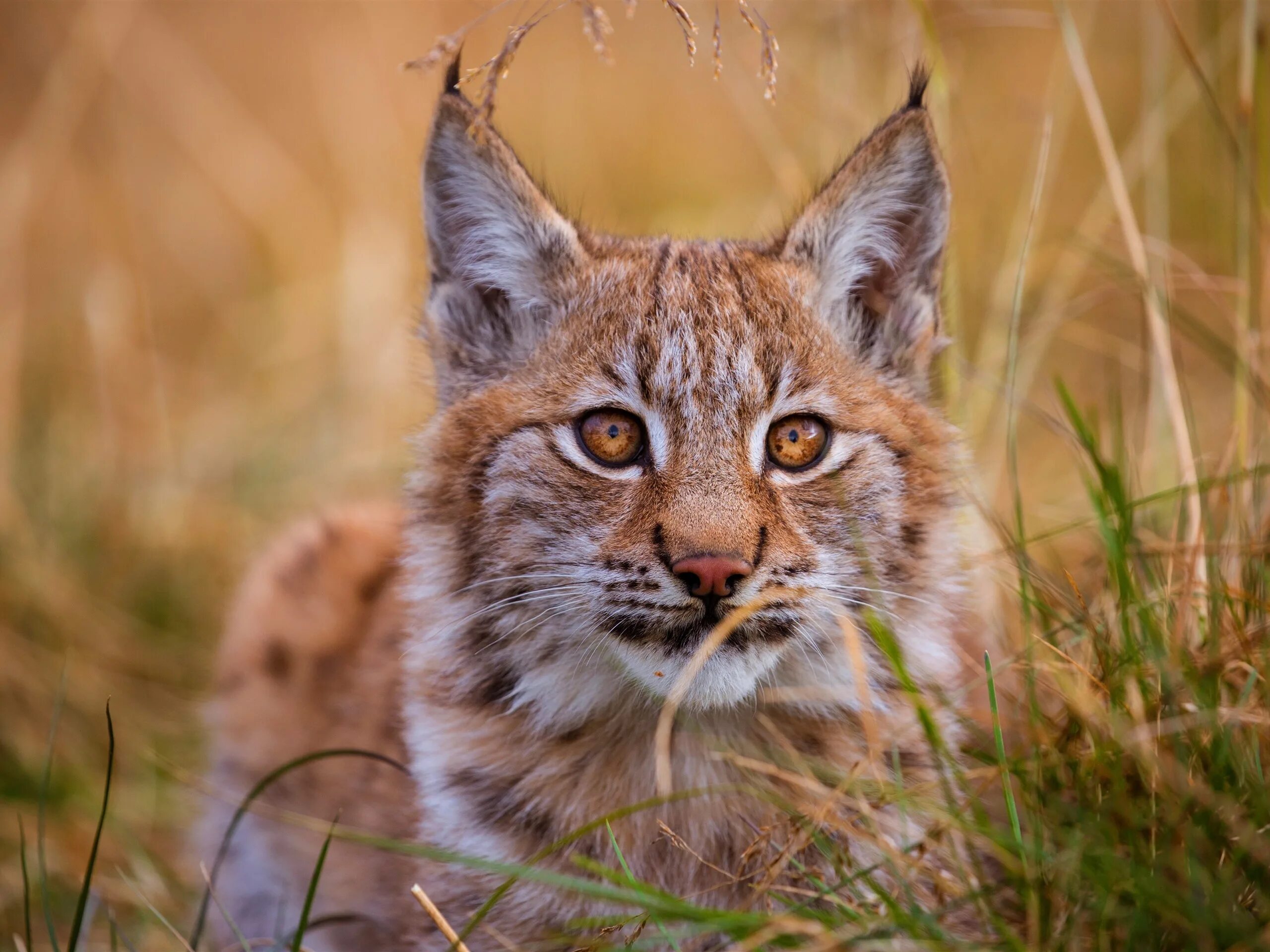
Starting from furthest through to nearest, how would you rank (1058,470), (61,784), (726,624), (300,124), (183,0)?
(183,0), (300,124), (1058,470), (61,784), (726,624)

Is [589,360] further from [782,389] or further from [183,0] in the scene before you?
[183,0]

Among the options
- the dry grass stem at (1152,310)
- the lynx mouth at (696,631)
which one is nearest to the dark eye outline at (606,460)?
the lynx mouth at (696,631)

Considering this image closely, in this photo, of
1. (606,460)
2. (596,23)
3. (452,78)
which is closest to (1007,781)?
(606,460)

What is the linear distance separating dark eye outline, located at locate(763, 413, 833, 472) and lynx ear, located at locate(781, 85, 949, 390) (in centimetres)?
39

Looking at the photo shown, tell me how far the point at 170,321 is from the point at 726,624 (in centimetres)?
770

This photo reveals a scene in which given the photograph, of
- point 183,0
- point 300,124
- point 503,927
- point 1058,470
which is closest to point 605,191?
point 300,124

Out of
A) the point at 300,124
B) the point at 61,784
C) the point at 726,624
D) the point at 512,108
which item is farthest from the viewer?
the point at 300,124

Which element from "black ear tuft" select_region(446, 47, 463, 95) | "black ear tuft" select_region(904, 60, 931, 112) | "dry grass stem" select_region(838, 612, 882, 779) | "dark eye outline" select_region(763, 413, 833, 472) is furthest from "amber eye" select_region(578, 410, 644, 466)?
"black ear tuft" select_region(904, 60, 931, 112)

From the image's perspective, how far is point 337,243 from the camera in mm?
9172

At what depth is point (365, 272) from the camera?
8234mm

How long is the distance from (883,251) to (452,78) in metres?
1.35

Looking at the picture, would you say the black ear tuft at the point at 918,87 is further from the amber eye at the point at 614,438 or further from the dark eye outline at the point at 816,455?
the amber eye at the point at 614,438

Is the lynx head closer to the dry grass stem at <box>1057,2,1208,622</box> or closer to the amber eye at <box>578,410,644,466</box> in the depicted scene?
the amber eye at <box>578,410,644,466</box>

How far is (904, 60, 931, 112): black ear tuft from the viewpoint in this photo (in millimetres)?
3424
